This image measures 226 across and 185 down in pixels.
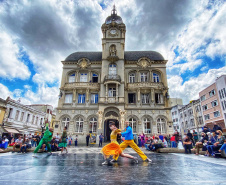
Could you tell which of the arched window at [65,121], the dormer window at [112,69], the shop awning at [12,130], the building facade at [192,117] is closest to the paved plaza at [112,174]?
the arched window at [65,121]

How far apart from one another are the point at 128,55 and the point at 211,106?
27544 mm

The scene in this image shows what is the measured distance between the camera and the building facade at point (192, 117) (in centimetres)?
4319

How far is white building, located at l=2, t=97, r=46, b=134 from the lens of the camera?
25859 mm

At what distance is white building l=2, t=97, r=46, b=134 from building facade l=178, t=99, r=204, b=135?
151 feet

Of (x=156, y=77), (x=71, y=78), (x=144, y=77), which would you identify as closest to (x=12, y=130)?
(x=71, y=78)

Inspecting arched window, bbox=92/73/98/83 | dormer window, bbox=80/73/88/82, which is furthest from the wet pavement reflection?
dormer window, bbox=80/73/88/82

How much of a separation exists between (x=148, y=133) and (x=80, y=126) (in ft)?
36.6

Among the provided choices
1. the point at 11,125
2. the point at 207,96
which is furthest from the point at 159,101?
the point at 11,125

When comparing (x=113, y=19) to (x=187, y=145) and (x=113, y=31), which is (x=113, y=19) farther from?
(x=187, y=145)

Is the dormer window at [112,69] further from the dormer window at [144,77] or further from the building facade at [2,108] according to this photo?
the building facade at [2,108]

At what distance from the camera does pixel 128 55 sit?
2777cm

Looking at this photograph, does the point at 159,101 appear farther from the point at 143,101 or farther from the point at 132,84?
the point at 132,84

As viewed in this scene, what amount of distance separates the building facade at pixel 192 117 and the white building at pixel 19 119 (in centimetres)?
4608

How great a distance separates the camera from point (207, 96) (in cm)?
3944
